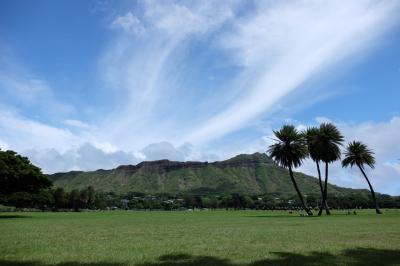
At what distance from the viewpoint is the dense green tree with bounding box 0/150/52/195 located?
207 ft

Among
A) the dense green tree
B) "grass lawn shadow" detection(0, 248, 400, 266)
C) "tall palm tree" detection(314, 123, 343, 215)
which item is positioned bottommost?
"grass lawn shadow" detection(0, 248, 400, 266)

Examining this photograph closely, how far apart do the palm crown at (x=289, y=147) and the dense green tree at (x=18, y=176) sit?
123 feet

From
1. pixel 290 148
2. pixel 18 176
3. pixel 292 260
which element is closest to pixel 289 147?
pixel 290 148

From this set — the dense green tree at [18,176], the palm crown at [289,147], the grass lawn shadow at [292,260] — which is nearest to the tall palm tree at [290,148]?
the palm crown at [289,147]

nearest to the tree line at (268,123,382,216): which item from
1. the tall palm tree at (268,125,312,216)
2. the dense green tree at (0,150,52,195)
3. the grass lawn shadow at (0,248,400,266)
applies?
the tall palm tree at (268,125,312,216)

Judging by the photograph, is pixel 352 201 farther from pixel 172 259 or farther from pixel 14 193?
pixel 172 259

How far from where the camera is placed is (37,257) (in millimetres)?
14805

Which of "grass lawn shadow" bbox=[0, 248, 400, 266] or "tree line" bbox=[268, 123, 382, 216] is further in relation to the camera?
"tree line" bbox=[268, 123, 382, 216]

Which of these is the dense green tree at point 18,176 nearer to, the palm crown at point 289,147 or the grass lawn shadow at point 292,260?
the palm crown at point 289,147

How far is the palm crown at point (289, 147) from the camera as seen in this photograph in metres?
73.1

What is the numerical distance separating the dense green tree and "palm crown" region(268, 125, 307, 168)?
3761 cm

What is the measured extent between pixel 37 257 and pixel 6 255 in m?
1.27

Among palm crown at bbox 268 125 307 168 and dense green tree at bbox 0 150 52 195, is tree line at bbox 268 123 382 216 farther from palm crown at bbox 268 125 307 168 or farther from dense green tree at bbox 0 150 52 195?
dense green tree at bbox 0 150 52 195

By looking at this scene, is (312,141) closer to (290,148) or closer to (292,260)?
(290,148)
